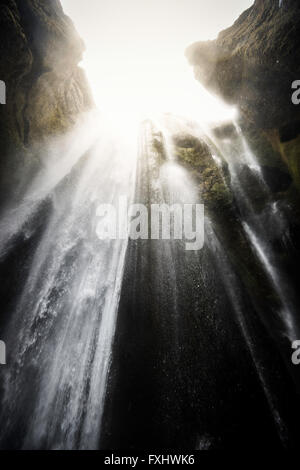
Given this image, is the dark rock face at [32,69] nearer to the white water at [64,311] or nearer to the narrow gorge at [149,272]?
the narrow gorge at [149,272]

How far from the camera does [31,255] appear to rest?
7297mm

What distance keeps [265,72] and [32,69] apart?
31.5 feet

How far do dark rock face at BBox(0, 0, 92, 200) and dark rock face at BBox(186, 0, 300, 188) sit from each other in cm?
789

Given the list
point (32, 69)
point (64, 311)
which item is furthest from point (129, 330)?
point (32, 69)

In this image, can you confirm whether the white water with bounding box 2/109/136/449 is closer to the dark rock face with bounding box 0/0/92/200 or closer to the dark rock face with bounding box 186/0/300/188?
the dark rock face with bounding box 0/0/92/200

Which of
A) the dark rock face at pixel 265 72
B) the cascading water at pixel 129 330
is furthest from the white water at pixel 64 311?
the dark rock face at pixel 265 72

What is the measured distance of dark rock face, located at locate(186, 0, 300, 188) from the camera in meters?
7.63

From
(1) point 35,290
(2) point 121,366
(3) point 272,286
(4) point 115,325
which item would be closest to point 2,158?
(1) point 35,290

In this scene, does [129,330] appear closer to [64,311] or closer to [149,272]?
[149,272]

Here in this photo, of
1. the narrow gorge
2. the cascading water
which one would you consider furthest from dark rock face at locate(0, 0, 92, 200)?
the cascading water

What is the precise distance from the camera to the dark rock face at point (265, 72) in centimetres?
763

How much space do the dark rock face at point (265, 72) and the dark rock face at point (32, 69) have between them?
7.89 metres

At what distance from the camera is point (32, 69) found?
721 cm

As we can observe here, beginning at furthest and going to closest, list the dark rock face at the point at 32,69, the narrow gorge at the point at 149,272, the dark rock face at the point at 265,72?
the dark rock face at the point at 265,72, the dark rock face at the point at 32,69, the narrow gorge at the point at 149,272
